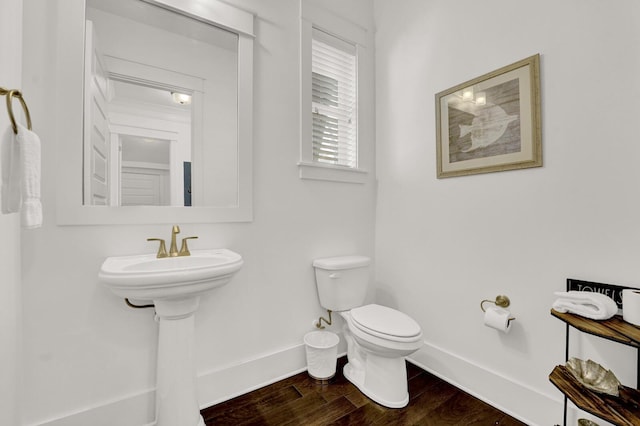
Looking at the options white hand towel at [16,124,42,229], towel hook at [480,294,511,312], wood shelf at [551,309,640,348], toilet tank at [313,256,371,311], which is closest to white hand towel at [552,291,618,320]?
wood shelf at [551,309,640,348]

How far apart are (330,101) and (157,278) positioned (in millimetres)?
1642

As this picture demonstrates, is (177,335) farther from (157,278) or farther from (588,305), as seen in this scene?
(588,305)

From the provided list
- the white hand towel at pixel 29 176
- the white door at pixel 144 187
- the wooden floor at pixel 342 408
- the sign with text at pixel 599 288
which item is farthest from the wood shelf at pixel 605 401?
the white door at pixel 144 187

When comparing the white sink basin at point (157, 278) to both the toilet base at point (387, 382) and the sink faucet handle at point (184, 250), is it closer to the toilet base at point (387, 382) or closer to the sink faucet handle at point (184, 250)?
the sink faucet handle at point (184, 250)

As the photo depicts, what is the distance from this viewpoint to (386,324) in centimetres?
155

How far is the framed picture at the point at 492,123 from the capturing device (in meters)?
1.42

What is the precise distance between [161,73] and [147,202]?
676mm

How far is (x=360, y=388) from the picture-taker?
1685 millimetres

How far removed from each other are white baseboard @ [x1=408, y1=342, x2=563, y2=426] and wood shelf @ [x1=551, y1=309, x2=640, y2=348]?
1.58ft

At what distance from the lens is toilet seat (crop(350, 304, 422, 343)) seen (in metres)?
1.46

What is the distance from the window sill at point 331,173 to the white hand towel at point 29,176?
128 cm

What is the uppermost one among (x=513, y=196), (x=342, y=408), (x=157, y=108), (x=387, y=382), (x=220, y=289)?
(x=157, y=108)

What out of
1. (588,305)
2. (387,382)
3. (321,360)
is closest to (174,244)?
(321,360)

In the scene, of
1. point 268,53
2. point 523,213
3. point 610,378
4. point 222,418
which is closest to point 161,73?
point 268,53
